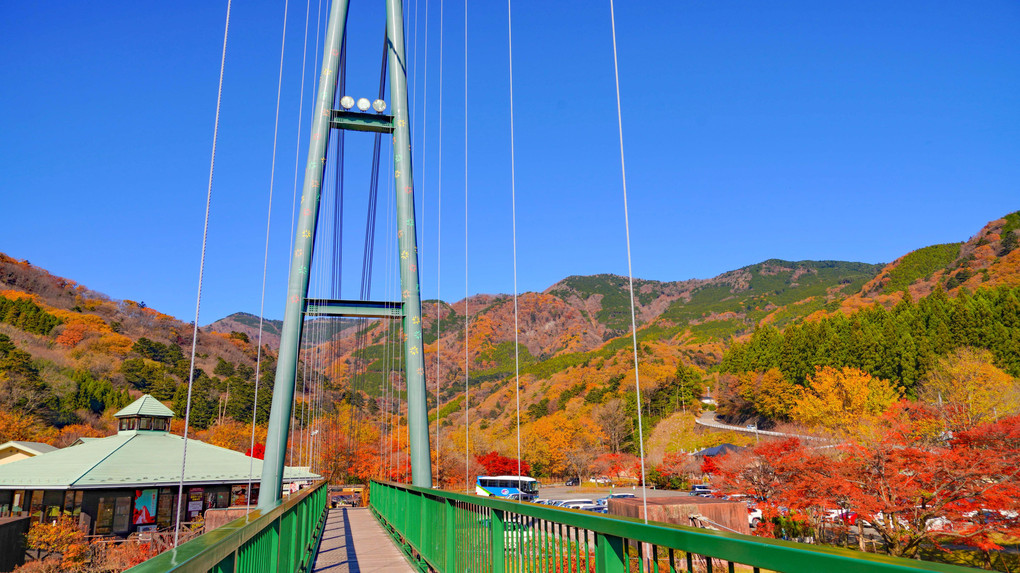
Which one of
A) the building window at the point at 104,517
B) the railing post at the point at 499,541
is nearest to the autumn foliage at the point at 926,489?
the railing post at the point at 499,541

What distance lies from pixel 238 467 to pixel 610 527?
1772 centimetres

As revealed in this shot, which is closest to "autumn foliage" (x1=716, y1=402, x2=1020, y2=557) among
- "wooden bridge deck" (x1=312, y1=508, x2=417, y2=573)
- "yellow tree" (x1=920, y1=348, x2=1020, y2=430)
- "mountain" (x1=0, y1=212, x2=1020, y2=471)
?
"yellow tree" (x1=920, y1=348, x2=1020, y2=430)

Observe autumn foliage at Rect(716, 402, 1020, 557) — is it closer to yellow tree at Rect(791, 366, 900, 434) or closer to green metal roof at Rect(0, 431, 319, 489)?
green metal roof at Rect(0, 431, 319, 489)

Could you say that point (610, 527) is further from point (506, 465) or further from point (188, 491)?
point (506, 465)

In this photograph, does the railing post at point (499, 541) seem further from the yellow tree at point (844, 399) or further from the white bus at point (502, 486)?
the yellow tree at point (844, 399)

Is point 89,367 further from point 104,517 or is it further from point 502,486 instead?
point 104,517

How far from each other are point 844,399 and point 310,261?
38.6m

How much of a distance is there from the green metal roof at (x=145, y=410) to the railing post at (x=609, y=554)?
20673mm

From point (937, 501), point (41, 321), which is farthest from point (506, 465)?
point (41, 321)

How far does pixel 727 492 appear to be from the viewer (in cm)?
2147

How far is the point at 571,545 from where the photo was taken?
275 cm

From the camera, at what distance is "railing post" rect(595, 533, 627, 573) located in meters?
2.15

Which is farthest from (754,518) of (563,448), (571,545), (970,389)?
(563,448)

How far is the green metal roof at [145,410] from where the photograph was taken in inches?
756
